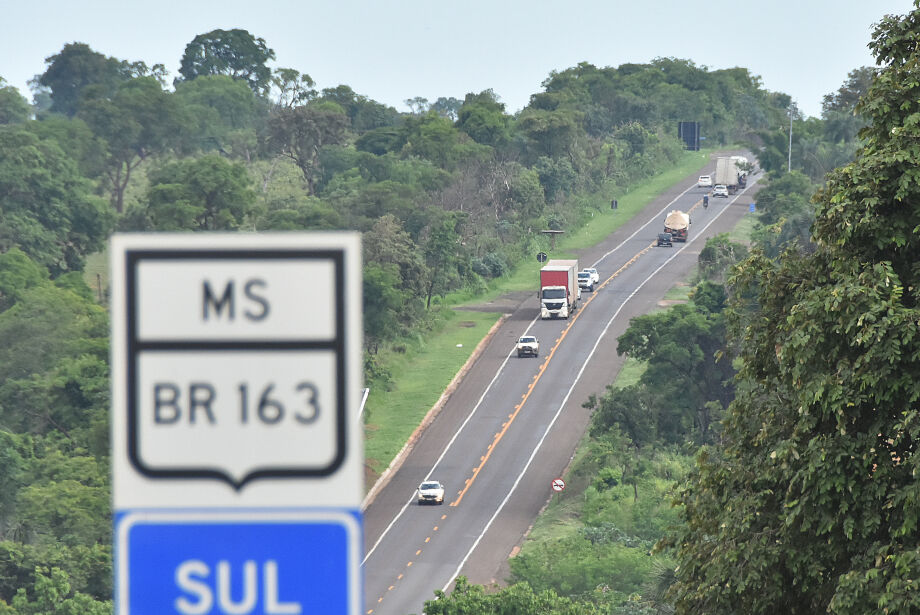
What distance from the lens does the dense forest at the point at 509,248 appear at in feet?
65.7

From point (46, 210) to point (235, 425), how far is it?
10380 cm

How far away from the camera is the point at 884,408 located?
1972 cm

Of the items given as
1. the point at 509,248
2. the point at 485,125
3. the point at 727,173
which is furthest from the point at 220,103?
the point at 509,248

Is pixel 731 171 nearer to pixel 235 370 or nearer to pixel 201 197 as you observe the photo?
pixel 201 197

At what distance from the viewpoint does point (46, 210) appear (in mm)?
102625

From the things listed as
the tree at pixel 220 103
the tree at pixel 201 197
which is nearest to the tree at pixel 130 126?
the tree at pixel 220 103

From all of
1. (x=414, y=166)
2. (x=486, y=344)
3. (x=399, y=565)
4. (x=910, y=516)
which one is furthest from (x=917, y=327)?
(x=414, y=166)

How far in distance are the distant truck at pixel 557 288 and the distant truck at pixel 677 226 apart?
22684mm

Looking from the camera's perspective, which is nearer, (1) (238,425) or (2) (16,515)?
(1) (238,425)

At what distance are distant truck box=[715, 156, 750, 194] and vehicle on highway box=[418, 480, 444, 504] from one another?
71.2 meters

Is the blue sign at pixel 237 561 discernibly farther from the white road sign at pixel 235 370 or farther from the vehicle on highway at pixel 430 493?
the vehicle on highway at pixel 430 493

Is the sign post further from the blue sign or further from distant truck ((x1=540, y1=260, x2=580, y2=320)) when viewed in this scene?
distant truck ((x1=540, y1=260, x2=580, y2=320))

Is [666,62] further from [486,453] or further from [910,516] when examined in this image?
[910,516]

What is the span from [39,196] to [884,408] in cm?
9202
